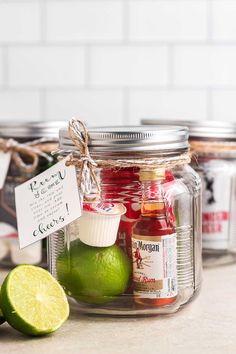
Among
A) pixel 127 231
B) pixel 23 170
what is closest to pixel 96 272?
pixel 127 231

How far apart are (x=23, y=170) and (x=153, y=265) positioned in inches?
13.9

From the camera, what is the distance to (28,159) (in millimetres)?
1224

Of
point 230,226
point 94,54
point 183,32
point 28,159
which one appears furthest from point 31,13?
point 230,226

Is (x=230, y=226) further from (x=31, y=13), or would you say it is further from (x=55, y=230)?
(x=31, y=13)

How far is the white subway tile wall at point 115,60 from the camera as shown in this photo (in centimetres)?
177

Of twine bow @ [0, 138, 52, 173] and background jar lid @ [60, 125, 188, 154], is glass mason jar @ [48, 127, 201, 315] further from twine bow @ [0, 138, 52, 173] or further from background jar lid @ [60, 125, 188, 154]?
twine bow @ [0, 138, 52, 173]

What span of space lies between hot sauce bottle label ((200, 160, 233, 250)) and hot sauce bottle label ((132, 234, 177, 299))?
319mm

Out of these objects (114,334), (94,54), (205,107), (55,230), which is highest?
(94,54)

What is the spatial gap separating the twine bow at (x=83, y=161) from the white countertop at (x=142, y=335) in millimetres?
175

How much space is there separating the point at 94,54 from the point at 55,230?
896 millimetres

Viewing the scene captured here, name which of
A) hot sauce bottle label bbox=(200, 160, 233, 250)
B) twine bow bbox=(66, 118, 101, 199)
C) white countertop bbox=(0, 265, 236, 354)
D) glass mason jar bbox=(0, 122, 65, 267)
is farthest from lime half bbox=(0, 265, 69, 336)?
hot sauce bottle label bbox=(200, 160, 233, 250)

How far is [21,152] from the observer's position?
1223 mm

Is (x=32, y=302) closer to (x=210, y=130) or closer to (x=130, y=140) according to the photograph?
(x=130, y=140)

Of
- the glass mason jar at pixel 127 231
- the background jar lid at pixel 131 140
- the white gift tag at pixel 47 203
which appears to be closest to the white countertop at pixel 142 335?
the glass mason jar at pixel 127 231
